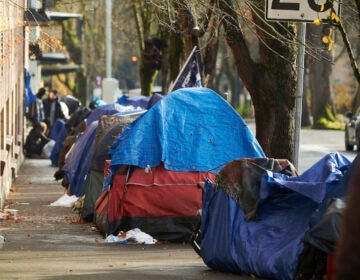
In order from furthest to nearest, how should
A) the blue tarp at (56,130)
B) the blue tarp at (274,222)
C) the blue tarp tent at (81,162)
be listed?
the blue tarp at (56,130) < the blue tarp tent at (81,162) < the blue tarp at (274,222)

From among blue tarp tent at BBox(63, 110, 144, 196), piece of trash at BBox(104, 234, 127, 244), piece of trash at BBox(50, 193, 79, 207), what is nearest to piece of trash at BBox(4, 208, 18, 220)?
piece of trash at BBox(50, 193, 79, 207)

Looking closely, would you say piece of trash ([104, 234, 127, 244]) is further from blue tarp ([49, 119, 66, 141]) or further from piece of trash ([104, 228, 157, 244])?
blue tarp ([49, 119, 66, 141])

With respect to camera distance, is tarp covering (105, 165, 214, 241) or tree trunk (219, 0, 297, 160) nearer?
tarp covering (105, 165, 214, 241)

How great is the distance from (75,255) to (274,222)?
3253 millimetres

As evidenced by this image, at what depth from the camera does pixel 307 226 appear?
355 inches

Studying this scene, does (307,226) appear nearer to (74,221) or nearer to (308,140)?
(74,221)

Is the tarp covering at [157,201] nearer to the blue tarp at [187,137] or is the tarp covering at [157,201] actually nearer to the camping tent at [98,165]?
the blue tarp at [187,137]

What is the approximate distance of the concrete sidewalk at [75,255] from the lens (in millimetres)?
10142

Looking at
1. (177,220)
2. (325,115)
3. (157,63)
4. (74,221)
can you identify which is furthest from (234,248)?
(325,115)

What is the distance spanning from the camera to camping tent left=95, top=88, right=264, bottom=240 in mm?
13711

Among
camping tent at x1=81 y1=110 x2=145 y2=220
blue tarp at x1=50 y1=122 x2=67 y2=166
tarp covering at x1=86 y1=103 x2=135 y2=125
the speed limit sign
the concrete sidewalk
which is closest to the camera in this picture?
the speed limit sign

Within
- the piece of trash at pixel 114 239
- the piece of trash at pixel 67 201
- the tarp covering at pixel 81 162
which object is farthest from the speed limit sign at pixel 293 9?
the piece of trash at pixel 67 201

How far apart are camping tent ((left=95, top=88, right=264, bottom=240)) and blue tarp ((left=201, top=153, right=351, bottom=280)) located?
10.8 feet

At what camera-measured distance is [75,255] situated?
39.1ft
